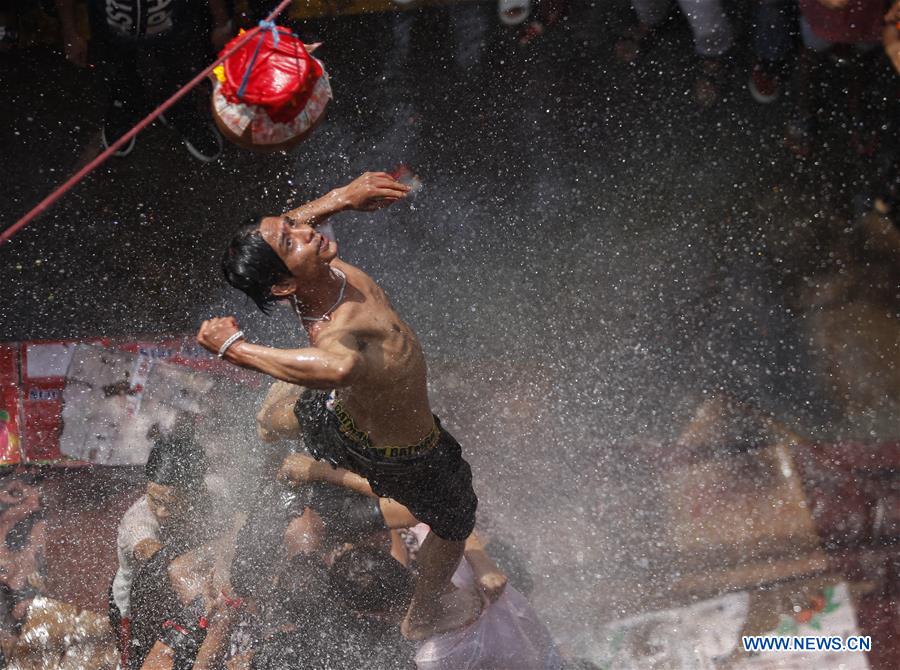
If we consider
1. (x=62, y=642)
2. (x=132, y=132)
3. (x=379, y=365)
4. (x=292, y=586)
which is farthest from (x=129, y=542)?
(x=132, y=132)

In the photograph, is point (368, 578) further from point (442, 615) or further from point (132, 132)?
point (132, 132)

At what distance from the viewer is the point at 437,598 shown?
12.1 feet

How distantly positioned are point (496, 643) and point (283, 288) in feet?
6.84

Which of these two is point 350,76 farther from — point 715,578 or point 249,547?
point 715,578

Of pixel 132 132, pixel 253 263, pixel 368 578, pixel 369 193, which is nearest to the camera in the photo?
pixel 132 132

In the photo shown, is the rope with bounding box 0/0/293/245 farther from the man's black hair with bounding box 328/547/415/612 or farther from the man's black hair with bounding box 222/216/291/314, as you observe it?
the man's black hair with bounding box 328/547/415/612

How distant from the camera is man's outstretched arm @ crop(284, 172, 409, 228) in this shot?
3035 mm

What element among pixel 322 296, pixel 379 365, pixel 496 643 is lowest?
pixel 496 643

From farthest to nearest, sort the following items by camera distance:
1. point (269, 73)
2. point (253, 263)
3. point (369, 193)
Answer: point (369, 193) < point (253, 263) < point (269, 73)

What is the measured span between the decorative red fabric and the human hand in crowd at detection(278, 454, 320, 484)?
1945 mm

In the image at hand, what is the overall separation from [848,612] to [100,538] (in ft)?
13.4

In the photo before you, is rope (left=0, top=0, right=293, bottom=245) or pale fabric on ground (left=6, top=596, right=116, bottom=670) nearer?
rope (left=0, top=0, right=293, bottom=245)

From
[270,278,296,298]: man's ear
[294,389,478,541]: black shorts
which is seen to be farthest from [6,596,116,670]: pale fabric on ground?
[270,278,296,298]: man's ear

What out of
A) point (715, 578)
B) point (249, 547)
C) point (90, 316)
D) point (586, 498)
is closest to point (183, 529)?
point (249, 547)
